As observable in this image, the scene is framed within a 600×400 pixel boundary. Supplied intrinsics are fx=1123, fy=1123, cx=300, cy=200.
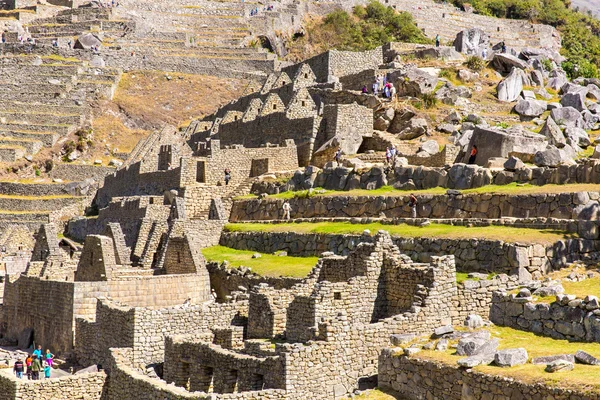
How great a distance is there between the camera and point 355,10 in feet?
341

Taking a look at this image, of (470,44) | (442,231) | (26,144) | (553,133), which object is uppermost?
(470,44)

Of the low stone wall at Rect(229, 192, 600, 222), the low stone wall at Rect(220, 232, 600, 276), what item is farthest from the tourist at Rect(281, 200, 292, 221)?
the low stone wall at Rect(220, 232, 600, 276)

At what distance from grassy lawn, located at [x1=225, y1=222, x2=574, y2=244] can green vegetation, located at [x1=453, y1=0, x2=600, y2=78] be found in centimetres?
4630

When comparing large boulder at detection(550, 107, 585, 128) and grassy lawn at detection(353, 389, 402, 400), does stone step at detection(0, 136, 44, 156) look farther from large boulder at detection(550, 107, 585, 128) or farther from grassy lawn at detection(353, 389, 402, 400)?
grassy lawn at detection(353, 389, 402, 400)

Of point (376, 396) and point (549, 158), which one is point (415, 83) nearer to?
point (549, 158)

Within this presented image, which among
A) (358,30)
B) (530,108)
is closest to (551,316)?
(530,108)

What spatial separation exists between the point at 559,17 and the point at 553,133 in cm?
6638

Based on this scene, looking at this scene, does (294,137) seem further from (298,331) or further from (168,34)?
(168,34)

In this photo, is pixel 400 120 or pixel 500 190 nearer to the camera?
pixel 500 190

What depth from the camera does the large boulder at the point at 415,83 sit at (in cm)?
4728

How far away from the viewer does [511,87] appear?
4794 centimetres

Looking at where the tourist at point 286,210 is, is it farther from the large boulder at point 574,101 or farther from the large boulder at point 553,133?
the large boulder at point 574,101

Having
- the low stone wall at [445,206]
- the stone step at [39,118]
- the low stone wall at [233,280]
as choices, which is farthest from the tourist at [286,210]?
the stone step at [39,118]

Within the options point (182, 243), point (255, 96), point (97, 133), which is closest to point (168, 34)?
point (97, 133)
